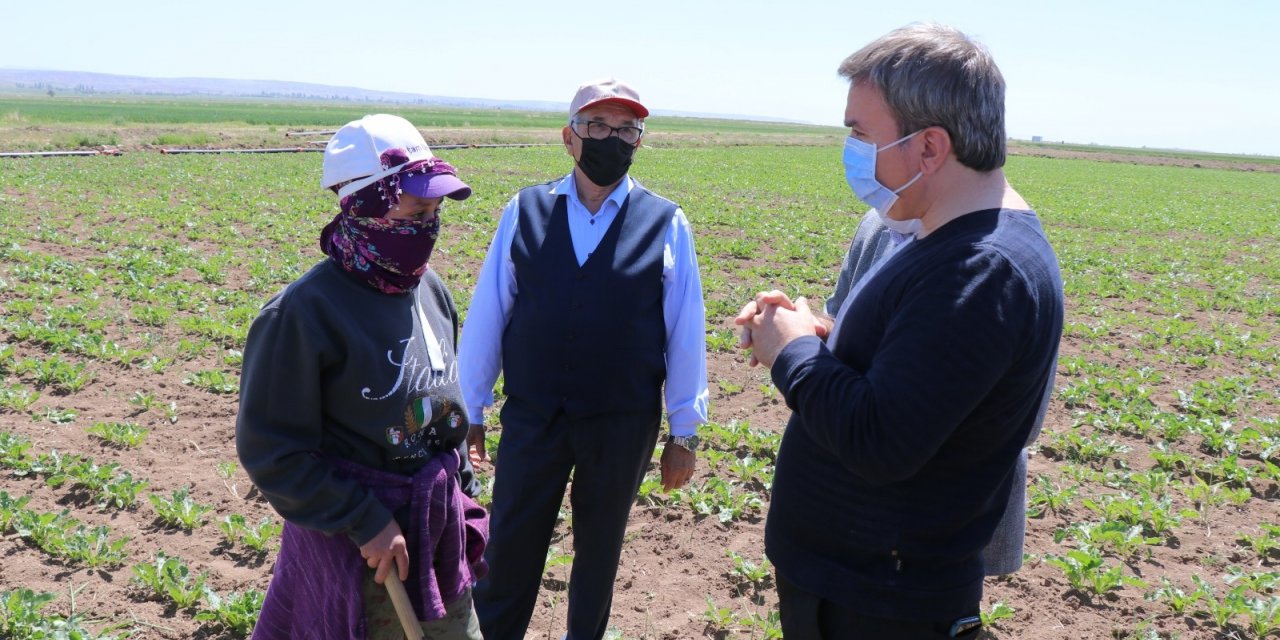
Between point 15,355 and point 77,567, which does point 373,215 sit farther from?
point 15,355

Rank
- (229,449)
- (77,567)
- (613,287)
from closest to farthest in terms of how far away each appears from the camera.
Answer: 1. (613,287)
2. (77,567)
3. (229,449)

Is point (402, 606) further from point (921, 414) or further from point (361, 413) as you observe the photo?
point (921, 414)

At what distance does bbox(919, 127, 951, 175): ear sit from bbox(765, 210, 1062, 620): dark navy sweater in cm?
13

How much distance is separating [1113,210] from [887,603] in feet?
88.1

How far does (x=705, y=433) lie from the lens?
609cm

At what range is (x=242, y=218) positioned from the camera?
49.0 ft

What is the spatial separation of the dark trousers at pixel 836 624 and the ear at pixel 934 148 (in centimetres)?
97

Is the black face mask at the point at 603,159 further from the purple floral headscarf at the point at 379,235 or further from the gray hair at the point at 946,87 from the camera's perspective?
the gray hair at the point at 946,87

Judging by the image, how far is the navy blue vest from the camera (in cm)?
295

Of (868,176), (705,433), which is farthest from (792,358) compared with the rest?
(705,433)

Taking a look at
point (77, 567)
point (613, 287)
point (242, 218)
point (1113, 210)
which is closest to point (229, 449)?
point (77, 567)

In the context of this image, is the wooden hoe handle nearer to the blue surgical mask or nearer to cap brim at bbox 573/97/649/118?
the blue surgical mask

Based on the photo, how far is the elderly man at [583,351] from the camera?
117 inches

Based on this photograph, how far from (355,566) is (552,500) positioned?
95cm
